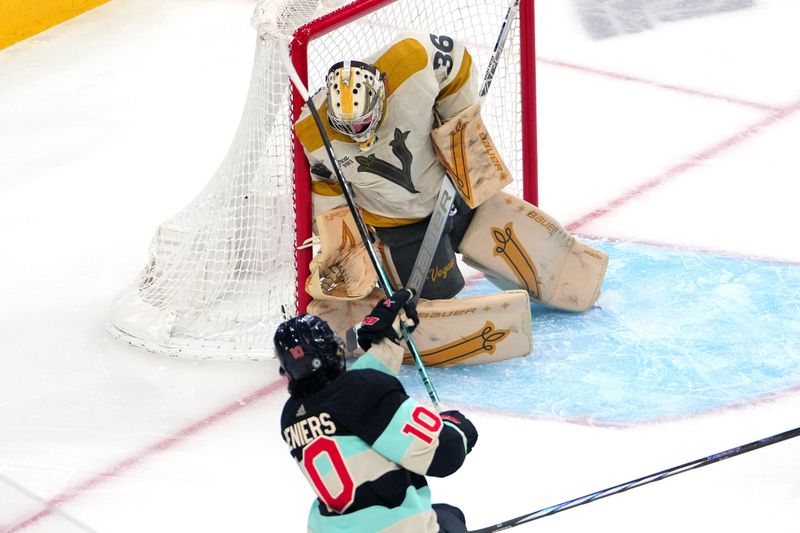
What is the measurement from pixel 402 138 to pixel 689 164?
1573mm

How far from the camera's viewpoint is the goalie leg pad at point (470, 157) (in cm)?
399

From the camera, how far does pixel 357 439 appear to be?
2771 mm

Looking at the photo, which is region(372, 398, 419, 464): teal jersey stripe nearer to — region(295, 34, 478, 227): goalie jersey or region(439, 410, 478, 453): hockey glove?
region(439, 410, 478, 453): hockey glove

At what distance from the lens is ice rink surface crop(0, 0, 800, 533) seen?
367 centimetres

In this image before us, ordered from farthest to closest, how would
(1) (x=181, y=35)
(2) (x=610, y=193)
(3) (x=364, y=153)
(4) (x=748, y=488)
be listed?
(1) (x=181, y=35) → (2) (x=610, y=193) → (3) (x=364, y=153) → (4) (x=748, y=488)

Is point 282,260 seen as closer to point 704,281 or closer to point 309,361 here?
point 704,281

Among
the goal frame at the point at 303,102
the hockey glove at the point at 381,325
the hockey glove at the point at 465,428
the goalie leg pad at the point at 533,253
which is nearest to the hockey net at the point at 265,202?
the goal frame at the point at 303,102

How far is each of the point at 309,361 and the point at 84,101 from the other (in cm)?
351

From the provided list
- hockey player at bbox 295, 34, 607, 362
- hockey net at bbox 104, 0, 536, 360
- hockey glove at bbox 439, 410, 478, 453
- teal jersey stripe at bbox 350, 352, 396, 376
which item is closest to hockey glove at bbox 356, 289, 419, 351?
teal jersey stripe at bbox 350, 352, 396, 376

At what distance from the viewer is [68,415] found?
4113mm

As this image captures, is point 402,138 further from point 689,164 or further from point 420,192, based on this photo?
point 689,164

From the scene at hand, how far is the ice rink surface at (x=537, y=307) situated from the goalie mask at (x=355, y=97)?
727 mm

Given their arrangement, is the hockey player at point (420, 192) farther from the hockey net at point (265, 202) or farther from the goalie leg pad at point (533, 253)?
the hockey net at point (265, 202)

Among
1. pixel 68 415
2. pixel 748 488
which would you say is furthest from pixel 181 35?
pixel 748 488
